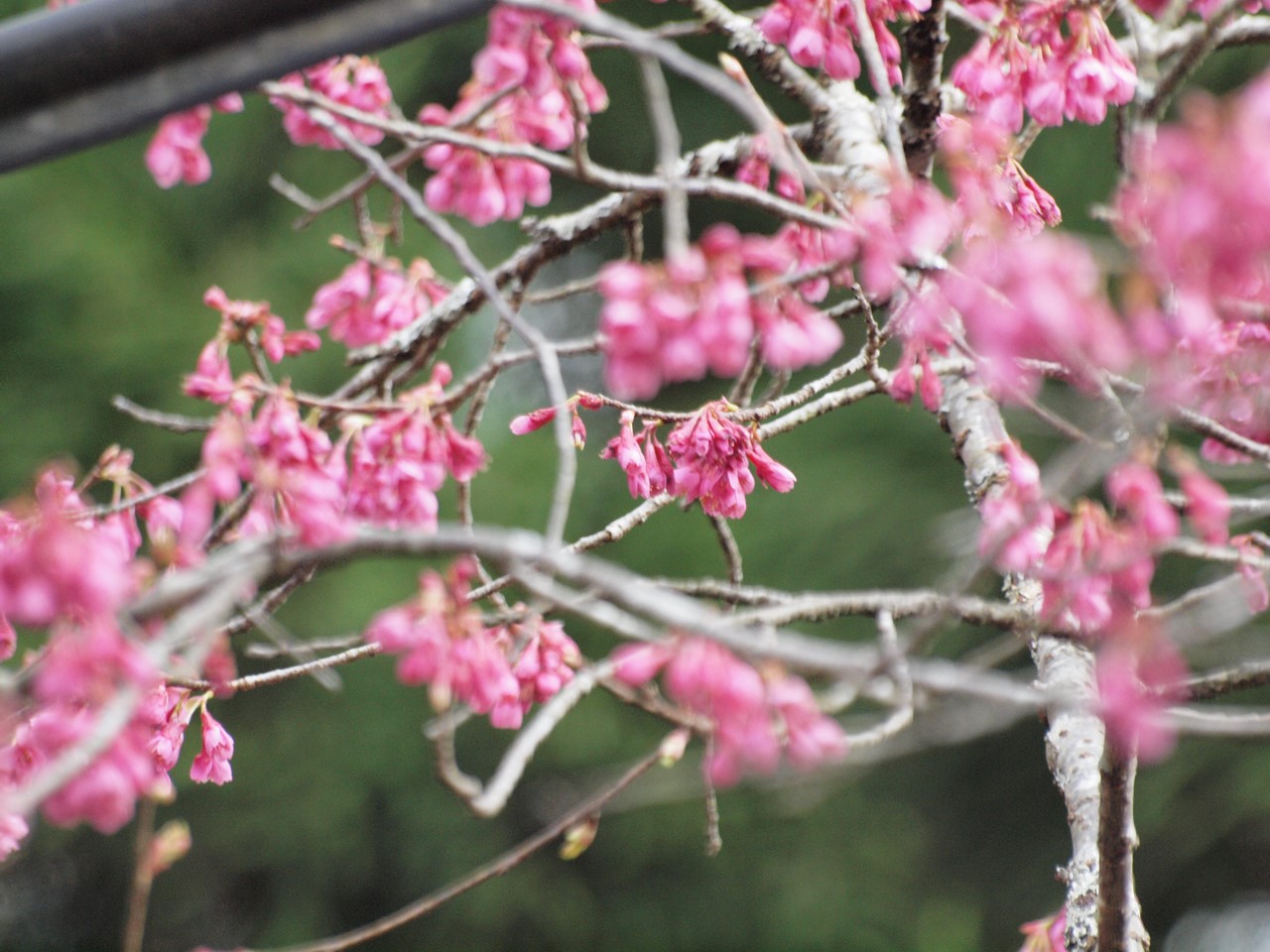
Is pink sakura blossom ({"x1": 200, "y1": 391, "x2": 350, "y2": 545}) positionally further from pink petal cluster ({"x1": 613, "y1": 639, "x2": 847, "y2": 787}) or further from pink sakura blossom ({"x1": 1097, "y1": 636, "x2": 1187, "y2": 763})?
pink sakura blossom ({"x1": 1097, "y1": 636, "x2": 1187, "y2": 763})

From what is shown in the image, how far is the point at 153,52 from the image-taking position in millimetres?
666

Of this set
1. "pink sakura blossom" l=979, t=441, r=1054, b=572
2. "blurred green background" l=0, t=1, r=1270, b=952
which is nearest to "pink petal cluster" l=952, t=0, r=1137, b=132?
"pink sakura blossom" l=979, t=441, r=1054, b=572

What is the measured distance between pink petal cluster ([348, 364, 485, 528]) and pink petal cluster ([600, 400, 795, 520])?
0.23 m

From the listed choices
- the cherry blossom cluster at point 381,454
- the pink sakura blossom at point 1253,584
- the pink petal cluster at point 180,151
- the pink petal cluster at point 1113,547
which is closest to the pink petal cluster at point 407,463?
the cherry blossom cluster at point 381,454

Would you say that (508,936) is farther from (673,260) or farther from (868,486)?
(673,260)

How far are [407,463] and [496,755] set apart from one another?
331cm

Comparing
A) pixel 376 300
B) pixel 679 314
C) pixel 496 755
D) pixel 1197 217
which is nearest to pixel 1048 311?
pixel 1197 217

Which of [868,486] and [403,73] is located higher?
[403,73]

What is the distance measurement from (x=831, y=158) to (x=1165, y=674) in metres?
0.85

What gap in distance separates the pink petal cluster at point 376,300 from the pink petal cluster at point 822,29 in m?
0.64

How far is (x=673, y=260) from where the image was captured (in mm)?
606

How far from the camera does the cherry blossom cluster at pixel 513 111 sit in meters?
0.82

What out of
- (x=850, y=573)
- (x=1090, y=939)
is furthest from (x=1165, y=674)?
(x=850, y=573)

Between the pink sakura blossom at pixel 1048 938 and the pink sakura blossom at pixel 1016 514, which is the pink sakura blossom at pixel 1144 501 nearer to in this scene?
the pink sakura blossom at pixel 1016 514
